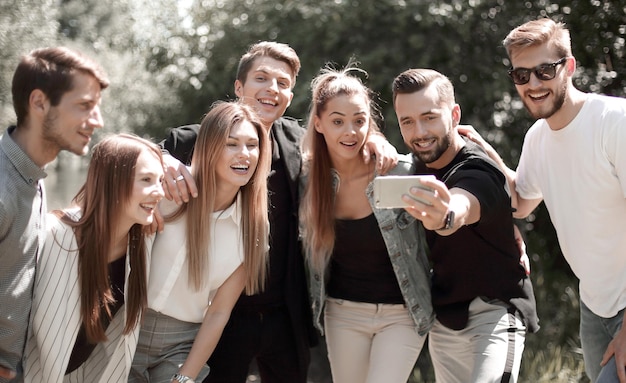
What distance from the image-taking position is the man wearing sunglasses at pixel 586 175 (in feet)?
12.7

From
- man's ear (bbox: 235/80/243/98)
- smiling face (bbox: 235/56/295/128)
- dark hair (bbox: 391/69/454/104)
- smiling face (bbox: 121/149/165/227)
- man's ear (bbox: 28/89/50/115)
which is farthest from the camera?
man's ear (bbox: 235/80/243/98)

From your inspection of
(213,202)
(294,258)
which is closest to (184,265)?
(213,202)

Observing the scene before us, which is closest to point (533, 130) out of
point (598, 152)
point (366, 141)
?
point (598, 152)

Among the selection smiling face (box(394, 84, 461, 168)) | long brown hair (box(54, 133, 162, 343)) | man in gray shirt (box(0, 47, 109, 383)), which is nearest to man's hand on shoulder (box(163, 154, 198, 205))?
long brown hair (box(54, 133, 162, 343))

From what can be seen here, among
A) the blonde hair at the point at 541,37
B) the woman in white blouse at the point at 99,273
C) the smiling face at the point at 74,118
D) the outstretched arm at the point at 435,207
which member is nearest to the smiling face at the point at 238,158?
the woman in white blouse at the point at 99,273

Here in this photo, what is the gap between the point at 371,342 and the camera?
4289 millimetres

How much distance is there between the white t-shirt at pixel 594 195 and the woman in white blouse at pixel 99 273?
209 centimetres

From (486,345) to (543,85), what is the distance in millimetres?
1370

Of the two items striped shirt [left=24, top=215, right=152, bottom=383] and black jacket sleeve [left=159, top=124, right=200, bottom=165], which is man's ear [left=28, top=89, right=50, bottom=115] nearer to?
striped shirt [left=24, top=215, right=152, bottom=383]

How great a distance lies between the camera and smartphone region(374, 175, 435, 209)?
3.23 m

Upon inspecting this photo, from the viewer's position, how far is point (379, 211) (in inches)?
165

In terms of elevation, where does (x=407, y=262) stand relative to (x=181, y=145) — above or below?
below

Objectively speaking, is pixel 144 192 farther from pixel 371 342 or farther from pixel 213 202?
pixel 371 342

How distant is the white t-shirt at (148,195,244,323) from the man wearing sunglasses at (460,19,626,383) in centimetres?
171
